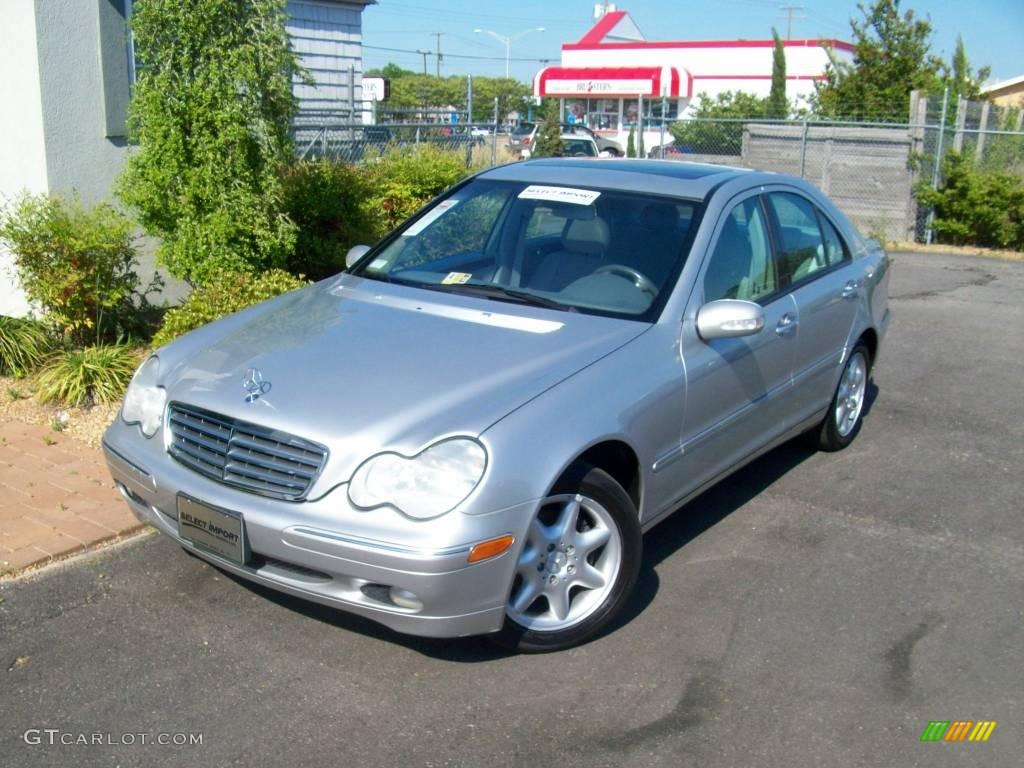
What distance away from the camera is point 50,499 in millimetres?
5340

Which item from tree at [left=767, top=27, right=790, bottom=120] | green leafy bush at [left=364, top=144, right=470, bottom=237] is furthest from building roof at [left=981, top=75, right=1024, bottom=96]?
green leafy bush at [left=364, top=144, right=470, bottom=237]

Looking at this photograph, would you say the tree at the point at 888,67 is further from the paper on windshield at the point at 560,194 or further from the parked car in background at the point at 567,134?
the paper on windshield at the point at 560,194

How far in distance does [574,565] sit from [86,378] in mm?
3958

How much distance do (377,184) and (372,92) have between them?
38.7 ft

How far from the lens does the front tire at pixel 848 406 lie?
6269mm

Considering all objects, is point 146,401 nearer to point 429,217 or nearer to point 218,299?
point 429,217

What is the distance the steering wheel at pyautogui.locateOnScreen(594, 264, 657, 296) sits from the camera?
4.71m

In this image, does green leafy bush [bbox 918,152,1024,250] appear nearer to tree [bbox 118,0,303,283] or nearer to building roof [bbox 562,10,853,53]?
tree [bbox 118,0,303,283]

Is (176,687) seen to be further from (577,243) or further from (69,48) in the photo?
(69,48)

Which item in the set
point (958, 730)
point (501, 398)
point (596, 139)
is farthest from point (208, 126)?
point (596, 139)

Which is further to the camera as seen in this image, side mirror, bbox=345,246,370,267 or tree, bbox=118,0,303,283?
tree, bbox=118,0,303,283

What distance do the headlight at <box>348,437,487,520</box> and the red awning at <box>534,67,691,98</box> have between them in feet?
160

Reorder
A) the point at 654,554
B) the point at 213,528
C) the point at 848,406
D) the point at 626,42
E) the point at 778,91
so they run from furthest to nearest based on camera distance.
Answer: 1. the point at 626,42
2. the point at 778,91
3. the point at 848,406
4. the point at 654,554
5. the point at 213,528

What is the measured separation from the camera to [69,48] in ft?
25.2
